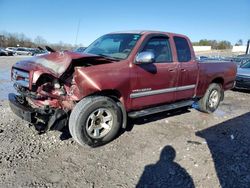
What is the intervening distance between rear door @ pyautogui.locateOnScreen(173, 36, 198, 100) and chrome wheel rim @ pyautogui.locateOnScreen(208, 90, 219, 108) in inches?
41.6

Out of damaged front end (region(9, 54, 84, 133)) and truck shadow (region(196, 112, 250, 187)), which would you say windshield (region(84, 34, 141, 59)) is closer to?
damaged front end (region(9, 54, 84, 133))

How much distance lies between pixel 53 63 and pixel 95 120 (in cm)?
118

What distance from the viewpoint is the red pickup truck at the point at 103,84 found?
4008 millimetres

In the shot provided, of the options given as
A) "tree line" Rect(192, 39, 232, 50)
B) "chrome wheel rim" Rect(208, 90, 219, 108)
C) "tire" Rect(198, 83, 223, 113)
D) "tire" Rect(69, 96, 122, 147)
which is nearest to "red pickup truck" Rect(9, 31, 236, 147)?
"tire" Rect(69, 96, 122, 147)

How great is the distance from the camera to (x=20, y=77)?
4398mm

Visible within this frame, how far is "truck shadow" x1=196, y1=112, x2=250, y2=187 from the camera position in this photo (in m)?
3.46

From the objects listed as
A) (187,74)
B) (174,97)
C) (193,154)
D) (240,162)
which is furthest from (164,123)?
(240,162)

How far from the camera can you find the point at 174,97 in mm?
5582

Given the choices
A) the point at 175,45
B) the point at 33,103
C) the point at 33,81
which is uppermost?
the point at 175,45

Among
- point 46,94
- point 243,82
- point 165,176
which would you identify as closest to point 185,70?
point 165,176

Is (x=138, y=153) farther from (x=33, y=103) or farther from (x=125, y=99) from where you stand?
(x=33, y=103)

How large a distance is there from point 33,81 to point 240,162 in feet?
11.5

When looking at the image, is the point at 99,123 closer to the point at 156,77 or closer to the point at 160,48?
the point at 156,77

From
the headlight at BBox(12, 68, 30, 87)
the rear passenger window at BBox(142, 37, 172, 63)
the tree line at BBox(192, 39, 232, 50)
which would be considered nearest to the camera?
the headlight at BBox(12, 68, 30, 87)
